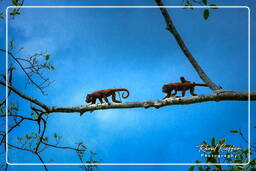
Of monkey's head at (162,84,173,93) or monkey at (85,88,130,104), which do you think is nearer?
monkey's head at (162,84,173,93)

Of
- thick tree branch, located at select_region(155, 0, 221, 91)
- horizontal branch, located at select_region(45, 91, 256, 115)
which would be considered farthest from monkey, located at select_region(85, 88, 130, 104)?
thick tree branch, located at select_region(155, 0, 221, 91)

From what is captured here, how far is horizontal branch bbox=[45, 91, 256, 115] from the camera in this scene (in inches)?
137

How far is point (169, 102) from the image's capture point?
12.1 feet

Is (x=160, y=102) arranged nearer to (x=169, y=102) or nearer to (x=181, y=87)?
(x=169, y=102)

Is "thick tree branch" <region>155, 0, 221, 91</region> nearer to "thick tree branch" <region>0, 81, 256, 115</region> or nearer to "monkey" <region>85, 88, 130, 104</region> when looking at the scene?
"thick tree branch" <region>0, 81, 256, 115</region>

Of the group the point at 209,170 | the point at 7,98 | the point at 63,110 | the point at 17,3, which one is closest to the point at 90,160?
the point at 63,110

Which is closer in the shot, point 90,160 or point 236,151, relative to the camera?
point 236,151

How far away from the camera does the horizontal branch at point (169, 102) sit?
137 inches

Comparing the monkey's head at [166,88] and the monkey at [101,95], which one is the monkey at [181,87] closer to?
the monkey's head at [166,88]

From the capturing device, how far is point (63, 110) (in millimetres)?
4043

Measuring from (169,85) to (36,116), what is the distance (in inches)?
77.1

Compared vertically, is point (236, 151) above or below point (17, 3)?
below

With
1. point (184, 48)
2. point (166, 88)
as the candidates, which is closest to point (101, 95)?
point (166, 88)

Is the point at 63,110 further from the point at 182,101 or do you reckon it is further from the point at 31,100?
the point at 182,101
